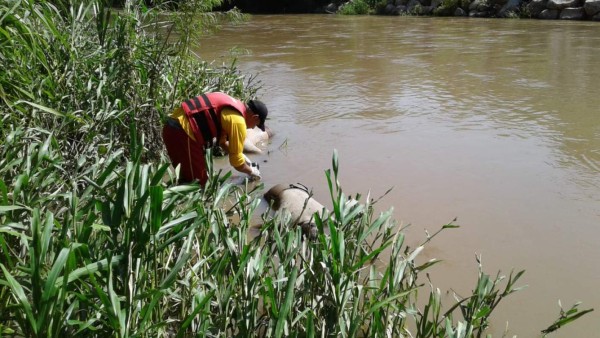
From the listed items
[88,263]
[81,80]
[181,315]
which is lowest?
[181,315]

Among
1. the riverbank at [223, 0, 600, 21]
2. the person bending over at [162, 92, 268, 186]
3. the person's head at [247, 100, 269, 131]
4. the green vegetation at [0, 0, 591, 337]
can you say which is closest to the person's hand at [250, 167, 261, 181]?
the person bending over at [162, 92, 268, 186]

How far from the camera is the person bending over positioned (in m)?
4.27

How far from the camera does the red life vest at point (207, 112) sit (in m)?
4.29

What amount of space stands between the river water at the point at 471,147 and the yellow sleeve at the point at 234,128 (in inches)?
47.6

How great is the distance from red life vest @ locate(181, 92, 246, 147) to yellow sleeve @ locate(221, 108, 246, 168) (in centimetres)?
4

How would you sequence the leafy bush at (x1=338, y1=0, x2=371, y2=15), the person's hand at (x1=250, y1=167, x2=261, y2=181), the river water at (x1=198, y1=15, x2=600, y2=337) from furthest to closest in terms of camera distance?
the leafy bush at (x1=338, y1=0, x2=371, y2=15) → the person's hand at (x1=250, y1=167, x2=261, y2=181) → the river water at (x1=198, y1=15, x2=600, y2=337)

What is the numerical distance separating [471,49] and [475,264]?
446 inches

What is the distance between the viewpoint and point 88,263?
6.73 feet

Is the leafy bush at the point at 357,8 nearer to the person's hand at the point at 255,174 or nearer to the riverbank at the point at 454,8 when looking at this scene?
the riverbank at the point at 454,8

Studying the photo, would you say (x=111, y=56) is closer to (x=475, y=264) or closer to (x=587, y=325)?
(x=475, y=264)

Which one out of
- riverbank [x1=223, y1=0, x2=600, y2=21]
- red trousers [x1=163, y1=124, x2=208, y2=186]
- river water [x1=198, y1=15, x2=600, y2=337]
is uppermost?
riverbank [x1=223, y1=0, x2=600, y2=21]

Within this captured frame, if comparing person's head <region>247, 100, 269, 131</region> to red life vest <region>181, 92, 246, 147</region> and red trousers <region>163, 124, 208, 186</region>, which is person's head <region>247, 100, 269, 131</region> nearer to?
red life vest <region>181, 92, 246, 147</region>

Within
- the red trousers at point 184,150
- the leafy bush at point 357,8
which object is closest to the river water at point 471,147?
the red trousers at point 184,150

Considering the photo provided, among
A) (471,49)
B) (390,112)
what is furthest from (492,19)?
(390,112)
